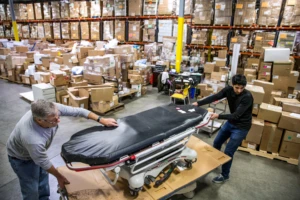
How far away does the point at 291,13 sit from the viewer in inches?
283

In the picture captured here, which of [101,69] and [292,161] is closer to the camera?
[292,161]

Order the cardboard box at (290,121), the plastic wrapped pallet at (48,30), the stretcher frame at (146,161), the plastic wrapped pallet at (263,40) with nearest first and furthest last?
the stretcher frame at (146,161), the cardboard box at (290,121), the plastic wrapped pallet at (263,40), the plastic wrapped pallet at (48,30)

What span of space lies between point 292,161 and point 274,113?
87cm

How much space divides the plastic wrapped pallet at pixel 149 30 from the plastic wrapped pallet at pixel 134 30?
0.32 meters

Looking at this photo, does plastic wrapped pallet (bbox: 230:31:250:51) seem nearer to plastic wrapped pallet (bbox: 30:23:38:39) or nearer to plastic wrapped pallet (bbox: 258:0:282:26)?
plastic wrapped pallet (bbox: 258:0:282:26)

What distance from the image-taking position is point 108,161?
1732 millimetres

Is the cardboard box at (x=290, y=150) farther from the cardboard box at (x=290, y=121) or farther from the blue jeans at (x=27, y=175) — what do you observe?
the blue jeans at (x=27, y=175)

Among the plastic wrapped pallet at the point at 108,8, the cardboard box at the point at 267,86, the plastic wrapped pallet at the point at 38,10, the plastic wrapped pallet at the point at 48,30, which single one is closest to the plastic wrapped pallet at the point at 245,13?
the cardboard box at the point at 267,86

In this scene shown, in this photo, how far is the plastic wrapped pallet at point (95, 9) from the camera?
10.7 metres

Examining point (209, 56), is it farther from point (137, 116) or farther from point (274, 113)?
point (137, 116)

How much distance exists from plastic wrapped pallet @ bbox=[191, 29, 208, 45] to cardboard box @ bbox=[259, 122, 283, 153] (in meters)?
5.87

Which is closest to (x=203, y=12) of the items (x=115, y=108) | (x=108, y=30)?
(x=108, y=30)

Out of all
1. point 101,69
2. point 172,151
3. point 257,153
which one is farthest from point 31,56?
point 257,153

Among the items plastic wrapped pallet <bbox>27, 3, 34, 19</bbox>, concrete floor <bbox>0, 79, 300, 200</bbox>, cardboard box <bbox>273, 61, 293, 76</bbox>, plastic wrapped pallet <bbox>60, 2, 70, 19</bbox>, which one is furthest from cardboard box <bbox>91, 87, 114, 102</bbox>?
plastic wrapped pallet <bbox>27, 3, 34, 19</bbox>
